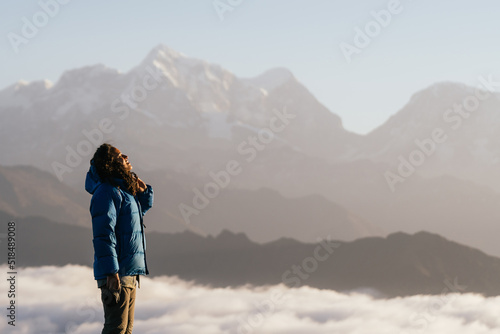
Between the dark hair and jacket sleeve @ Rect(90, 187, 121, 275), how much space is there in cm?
19

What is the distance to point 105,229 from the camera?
6.05 meters

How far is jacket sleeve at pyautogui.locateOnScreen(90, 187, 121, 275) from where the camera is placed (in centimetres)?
598

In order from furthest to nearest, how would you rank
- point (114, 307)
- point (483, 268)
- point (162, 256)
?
point (162, 256) < point (483, 268) < point (114, 307)

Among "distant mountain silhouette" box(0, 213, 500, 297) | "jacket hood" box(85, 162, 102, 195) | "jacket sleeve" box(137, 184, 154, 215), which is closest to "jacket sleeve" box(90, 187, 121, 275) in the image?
"jacket hood" box(85, 162, 102, 195)

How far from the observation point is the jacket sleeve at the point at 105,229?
5977mm

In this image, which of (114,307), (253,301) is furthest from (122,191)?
(253,301)

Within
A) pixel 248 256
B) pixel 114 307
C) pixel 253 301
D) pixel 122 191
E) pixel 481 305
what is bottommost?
pixel 114 307

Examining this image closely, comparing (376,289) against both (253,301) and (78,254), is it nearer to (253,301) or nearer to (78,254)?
(253,301)

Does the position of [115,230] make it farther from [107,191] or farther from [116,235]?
[107,191]

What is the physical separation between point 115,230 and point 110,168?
0.68 m

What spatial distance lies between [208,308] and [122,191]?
184m

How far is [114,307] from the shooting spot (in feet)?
20.5

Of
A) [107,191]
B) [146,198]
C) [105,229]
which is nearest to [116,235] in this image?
[105,229]

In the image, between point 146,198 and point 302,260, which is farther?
point 302,260
